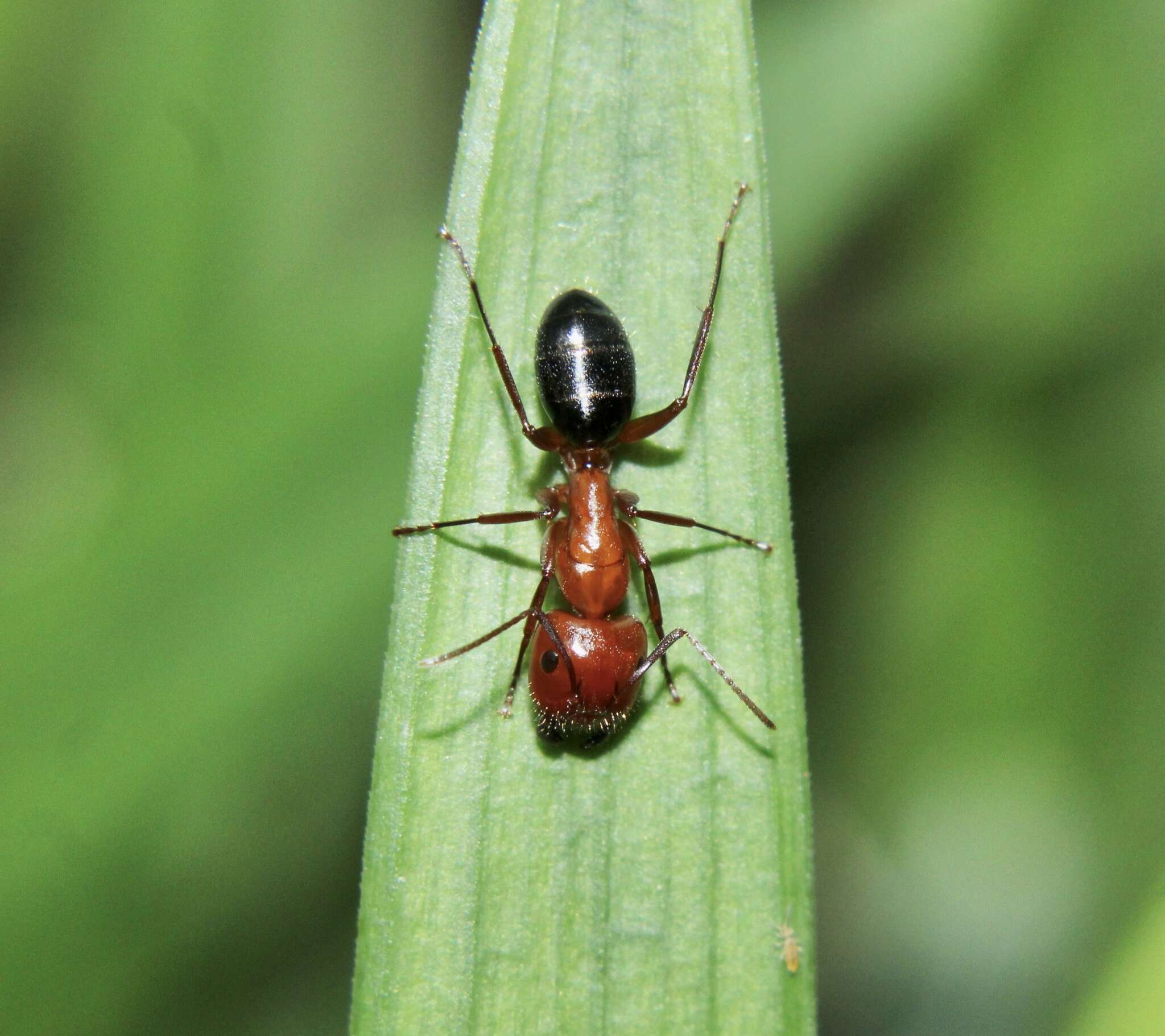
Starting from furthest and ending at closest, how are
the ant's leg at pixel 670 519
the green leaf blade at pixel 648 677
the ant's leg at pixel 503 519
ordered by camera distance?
the ant's leg at pixel 670 519, the ant's leg at pixel 503 519, the green leaf blade at pixel 648 677

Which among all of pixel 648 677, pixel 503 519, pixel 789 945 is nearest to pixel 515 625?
pixel 503 519

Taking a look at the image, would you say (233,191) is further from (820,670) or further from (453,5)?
(820,670)

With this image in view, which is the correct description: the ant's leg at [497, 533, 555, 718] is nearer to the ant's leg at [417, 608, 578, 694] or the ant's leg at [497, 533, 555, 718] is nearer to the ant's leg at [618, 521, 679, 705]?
the ant's leg at [417, 608, 578, 694]

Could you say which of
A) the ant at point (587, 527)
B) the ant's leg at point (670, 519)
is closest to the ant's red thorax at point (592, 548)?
the ant at point (587, 527)

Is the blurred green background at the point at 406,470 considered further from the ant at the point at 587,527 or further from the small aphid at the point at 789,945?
the small aphid at the point at 789,945

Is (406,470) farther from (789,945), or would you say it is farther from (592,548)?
(789,945)

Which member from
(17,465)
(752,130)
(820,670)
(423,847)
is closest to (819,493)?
(820,670)
